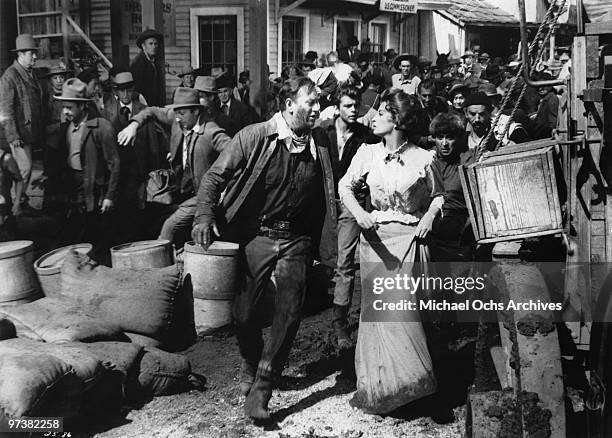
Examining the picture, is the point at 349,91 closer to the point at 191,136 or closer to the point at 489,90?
the point at 191,136

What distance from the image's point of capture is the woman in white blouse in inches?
170

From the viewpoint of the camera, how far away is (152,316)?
209 inches

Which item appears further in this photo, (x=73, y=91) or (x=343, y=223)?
(x=73, y=91)

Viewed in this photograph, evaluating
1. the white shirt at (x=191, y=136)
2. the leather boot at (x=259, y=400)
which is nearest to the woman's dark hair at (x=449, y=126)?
the white shirt at (x=191, y=136)

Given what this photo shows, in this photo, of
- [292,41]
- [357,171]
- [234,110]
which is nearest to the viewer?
[357,171]

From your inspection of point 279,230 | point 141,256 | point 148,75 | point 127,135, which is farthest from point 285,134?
point 148,75

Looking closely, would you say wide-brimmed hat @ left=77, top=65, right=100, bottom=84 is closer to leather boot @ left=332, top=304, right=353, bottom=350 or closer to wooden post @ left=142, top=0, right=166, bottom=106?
wooden post @ left=142, top=0, right=166, bottom=106

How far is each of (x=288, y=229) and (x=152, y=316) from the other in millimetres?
1341

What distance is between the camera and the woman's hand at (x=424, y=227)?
4.31 metres

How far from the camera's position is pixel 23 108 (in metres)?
8.48

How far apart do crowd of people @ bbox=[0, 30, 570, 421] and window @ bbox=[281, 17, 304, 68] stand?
837cm

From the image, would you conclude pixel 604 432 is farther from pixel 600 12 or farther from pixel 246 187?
pixel 246 187

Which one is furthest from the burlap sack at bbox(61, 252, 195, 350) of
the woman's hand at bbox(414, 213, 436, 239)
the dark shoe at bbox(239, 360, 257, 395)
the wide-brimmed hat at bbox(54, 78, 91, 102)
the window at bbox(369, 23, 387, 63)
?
the window at bbox(369, 23, 387, 63)

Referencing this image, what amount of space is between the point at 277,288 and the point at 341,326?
3.72ft
